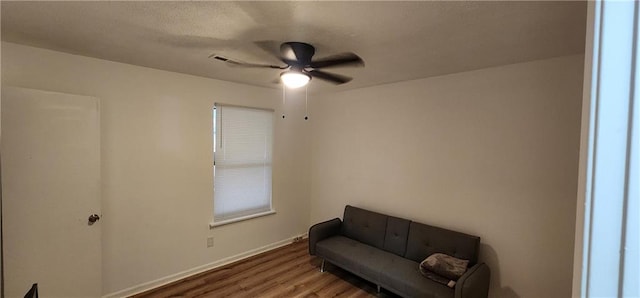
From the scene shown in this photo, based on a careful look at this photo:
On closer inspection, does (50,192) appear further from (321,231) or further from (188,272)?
(321,231)

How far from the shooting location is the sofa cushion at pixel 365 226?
3.38 m

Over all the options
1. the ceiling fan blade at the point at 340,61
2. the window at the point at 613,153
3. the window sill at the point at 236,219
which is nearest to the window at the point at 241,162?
the window sill at the point at 236,219

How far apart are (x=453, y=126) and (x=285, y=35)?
2061 millimetres

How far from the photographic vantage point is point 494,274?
8.95ft

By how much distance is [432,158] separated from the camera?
3.15 metres

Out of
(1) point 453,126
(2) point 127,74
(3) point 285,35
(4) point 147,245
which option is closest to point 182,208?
(4) point 147,245

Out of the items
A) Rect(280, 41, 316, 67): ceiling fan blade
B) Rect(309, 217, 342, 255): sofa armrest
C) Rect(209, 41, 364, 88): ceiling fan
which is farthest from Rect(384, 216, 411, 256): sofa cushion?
Rect(280, 41, 316, 67): ceiling fan blade

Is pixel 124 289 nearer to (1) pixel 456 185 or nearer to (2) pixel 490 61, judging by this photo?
(1) pixel 456 185

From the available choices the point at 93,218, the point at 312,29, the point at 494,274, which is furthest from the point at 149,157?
the point at 494,274

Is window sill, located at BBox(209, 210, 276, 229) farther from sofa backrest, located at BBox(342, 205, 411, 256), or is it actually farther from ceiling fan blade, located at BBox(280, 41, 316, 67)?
ceiling fan blade, located at BBox(280, 41, 316, 67)

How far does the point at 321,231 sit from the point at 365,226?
572mm

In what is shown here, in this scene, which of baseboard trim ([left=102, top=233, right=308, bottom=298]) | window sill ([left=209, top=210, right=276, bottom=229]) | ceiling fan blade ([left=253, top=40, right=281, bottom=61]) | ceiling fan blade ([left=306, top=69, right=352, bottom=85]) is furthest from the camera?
window sill ([left=209, top=210, right=276, bottom=229])

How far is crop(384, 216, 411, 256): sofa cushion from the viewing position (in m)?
3.17

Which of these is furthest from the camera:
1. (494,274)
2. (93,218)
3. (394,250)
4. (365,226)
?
(365,226)
